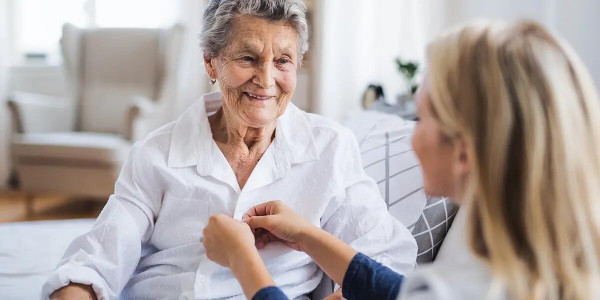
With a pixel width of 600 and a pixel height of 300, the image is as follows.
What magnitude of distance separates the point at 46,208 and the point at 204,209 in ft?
11.9

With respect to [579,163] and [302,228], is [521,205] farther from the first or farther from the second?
[302,228]

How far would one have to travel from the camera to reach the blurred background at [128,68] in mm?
3926

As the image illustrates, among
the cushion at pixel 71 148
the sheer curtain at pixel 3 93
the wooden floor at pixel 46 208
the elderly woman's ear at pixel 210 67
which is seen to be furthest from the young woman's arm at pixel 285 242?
the sheer curtain at pixel 3 93

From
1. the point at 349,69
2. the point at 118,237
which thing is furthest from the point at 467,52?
the point at 349,69

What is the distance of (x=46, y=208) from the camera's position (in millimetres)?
4445

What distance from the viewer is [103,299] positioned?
1104 millimetres

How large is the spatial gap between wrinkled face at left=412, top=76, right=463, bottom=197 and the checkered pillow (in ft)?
1.92

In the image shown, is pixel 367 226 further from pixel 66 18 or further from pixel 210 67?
pixel 66 18

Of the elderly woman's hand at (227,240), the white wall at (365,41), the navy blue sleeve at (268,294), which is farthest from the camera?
the white wall at (365,41)

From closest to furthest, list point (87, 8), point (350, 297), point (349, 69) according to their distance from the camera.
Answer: point (350, 297)
point (349, 69)
point (87, 8)

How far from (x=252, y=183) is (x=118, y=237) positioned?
0.27 meters

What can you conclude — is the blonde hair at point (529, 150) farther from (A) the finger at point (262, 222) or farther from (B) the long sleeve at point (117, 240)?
(B) the long sleeve at point (117, 240)

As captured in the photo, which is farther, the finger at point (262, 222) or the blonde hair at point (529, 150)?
the finger at point (262, 222)

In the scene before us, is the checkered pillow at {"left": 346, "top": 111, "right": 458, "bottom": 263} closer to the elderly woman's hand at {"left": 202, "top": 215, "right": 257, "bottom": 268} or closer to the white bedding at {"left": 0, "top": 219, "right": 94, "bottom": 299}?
the elderly woman's hand at {"left": 202, "top": 215, "right": 257, "bottom": 268}
